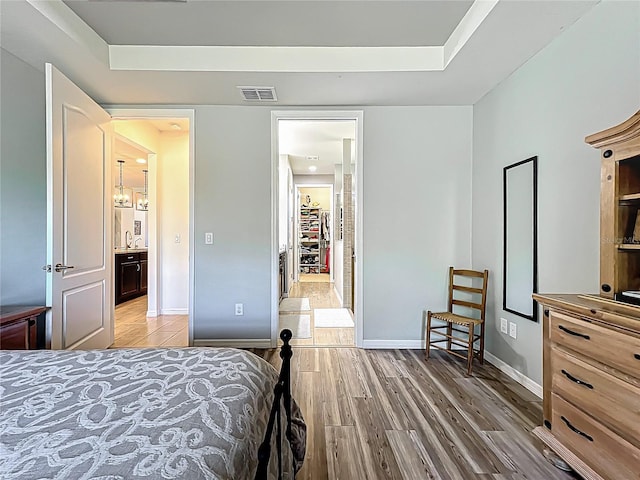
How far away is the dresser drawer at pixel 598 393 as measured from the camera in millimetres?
1342

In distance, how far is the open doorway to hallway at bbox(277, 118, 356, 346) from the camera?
4332 millimetres

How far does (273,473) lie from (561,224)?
2234mm

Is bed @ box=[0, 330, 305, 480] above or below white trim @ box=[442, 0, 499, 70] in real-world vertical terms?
below

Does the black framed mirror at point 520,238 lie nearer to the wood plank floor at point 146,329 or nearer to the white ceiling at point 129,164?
the wood plank floor at point 146,329

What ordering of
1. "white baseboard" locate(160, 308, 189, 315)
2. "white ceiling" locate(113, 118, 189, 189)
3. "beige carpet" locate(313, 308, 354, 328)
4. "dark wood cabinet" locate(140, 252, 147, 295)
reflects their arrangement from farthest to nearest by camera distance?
"dark wood cabinet" locate(140, 252, 147, 295), "white baseboard" locate(160, 308, 189, 315), "beige carpet" locate(313, 308, 354, 328), "white ceiling" locate(113, 118, 189, 189)

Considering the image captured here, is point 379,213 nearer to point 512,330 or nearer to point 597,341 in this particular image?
point 512,330

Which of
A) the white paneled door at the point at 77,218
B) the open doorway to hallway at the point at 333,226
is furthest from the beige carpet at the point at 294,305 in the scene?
the white paneled door at the point at 77,218

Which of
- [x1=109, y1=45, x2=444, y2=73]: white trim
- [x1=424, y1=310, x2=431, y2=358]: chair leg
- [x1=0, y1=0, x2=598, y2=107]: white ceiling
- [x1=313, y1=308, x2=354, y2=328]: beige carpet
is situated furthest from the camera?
[x1=313, y1=308, x2=354, y2=328]: beige carpet

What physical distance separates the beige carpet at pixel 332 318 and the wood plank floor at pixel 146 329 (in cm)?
164

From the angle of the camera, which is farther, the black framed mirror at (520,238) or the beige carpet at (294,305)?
the beige carpet at (294,305)

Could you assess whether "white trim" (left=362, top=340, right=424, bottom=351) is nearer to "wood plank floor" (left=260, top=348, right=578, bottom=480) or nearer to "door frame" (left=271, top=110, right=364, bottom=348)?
"door frame" (left=271, top=110, right=364, bottom=348)

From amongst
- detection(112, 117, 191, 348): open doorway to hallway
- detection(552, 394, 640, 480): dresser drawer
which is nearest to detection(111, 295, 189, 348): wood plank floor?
detection(112, 117, 191, 348): open doorway to hallway

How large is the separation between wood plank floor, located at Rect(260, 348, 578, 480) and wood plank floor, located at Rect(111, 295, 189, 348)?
1.41 meters

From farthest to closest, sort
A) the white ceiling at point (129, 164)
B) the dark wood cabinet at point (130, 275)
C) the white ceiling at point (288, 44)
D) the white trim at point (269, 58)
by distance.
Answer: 1. the dark wood cabinet at point (130, 275)
2. the white ceiling at point (129, 164)
3. the white trim at point (269, 58)
4. the white ceiling at point (288, 44)
